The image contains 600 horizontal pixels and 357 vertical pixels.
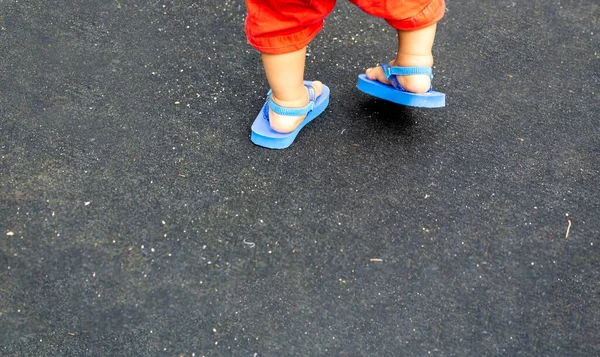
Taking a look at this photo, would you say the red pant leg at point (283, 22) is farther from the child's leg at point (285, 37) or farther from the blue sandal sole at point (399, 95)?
the blue sandal sole at point (399, 95)

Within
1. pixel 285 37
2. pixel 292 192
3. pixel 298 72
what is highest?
pixel 285 37

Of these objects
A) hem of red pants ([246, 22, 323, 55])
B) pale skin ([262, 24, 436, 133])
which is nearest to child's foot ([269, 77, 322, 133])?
pale skin ([262, 24, 436, 133])

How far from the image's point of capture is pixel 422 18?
1.33 metres

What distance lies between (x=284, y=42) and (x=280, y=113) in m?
0.21

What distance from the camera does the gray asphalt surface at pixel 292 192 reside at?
1193mm

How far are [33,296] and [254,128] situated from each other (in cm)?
62

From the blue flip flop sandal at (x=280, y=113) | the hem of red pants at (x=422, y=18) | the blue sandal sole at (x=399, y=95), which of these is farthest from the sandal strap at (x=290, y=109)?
the hem of red pants at (x=422, y=18)

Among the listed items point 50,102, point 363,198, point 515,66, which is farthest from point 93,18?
point 515,66

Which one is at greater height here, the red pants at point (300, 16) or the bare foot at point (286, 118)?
the red pants at point (300, 16)

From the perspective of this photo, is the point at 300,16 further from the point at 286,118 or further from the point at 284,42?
the point at 286,118

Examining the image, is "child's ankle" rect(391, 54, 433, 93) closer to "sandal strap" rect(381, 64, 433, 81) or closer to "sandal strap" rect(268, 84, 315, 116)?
"sandal strap" rect(381, 64, 433, 81)

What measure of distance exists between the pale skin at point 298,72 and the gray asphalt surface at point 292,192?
0.09 m

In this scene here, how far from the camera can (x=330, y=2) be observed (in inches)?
49.0

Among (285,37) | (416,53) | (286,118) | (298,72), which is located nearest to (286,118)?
(286,118)
